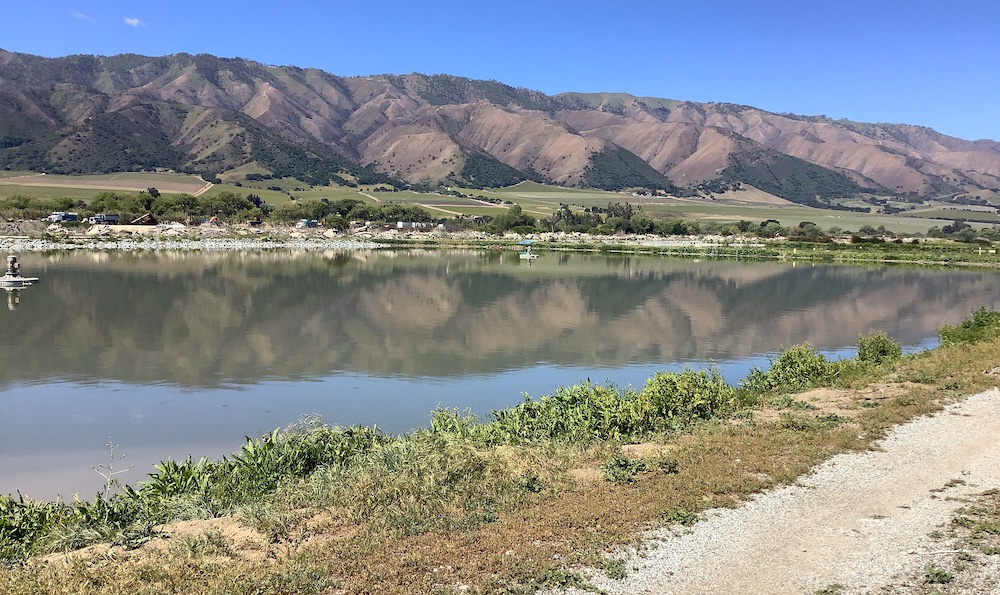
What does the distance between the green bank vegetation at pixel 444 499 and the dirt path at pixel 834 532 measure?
371 millimetres

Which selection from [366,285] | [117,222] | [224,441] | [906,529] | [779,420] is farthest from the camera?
[117,222]

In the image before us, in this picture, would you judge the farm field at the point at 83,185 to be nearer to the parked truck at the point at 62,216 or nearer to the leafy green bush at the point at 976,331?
the parked truck at the point at 62,216

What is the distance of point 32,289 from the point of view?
1444 inches

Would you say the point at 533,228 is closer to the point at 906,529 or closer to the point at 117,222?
the point at 117,222

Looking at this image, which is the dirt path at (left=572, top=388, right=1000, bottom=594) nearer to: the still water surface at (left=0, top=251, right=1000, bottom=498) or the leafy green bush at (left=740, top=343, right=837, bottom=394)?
the leafy green bush at (left=740, top=343, right=837, bottom=394)

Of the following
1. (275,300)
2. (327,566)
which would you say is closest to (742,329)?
(275,300)

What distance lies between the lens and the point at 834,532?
7.21 m

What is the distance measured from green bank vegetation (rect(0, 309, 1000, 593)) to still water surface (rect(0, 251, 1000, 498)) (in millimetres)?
3400

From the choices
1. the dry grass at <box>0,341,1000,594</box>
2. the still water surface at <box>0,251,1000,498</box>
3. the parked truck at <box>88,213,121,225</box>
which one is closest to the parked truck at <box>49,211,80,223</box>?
the parked truck at <box>88,213,121,225</box>

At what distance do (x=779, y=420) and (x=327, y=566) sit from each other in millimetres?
8647

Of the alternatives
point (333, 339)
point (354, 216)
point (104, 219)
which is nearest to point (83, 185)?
point (354, 216)

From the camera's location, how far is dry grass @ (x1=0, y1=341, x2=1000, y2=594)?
605 cm

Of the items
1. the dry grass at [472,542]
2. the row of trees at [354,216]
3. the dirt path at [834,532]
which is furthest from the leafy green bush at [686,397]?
the row of trees at [354,216]

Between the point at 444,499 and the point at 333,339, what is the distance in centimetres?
1860
